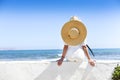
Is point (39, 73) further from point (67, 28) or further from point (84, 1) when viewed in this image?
point (84, 1)

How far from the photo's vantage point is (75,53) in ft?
17.5

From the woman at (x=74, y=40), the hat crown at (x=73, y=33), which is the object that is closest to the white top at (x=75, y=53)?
the woman at (x=74, y=40)

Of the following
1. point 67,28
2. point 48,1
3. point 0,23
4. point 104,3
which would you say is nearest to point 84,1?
point 48,1

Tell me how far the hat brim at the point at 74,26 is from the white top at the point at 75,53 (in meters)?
0.07

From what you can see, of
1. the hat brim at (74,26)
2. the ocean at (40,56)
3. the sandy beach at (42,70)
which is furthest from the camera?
the ocean at (40,56)

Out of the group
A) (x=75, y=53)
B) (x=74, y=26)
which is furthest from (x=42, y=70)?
(x=74, y=26)

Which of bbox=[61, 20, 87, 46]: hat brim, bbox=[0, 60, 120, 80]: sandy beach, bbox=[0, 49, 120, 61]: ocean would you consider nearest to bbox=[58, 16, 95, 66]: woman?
bbox=[61, 20, 87, 46]: hat brim

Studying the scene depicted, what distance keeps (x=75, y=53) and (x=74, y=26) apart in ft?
1.32

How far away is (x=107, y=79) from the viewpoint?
537cm

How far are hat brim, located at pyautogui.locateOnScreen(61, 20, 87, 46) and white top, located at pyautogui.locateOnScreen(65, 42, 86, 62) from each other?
0.07 metres

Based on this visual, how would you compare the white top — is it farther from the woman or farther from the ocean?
the ocean

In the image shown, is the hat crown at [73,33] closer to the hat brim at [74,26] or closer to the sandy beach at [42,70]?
the hat brim at [74,26]

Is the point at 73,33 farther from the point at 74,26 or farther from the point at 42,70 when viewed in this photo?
the point at 42,70

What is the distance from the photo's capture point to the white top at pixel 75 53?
210 inches
